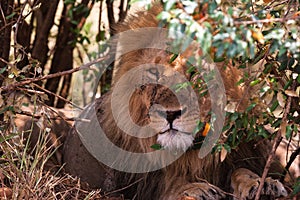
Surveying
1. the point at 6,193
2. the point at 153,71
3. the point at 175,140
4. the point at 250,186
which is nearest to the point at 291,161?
the point at 250,186

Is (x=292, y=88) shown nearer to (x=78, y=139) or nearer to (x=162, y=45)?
(x=162, y=45)


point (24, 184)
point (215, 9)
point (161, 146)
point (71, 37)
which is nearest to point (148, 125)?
point (161, 146)

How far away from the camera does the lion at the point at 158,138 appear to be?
3.78 metres

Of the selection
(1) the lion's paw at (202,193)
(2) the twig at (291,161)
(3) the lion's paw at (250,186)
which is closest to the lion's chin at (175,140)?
(1) the lion's paw at (202,193)

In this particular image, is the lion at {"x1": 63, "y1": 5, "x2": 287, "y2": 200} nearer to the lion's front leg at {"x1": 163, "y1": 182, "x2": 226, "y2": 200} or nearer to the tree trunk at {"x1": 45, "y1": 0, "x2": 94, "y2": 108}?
the lion's front leg at {"x1": 163, "y1": 182, "x2": 226, "y2": 200}

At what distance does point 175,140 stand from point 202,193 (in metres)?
0.35

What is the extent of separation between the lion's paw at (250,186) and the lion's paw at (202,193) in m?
0.10

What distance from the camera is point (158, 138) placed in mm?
3885

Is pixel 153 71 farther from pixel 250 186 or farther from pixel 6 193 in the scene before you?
pixel 6 193

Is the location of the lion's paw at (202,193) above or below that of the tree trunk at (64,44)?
below

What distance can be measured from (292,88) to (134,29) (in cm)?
137

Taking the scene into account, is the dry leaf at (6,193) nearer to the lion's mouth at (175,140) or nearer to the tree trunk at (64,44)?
the lion's mouth at (175,140)

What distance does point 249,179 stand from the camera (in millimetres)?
3904

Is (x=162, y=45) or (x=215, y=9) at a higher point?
(x=215, y=9)
